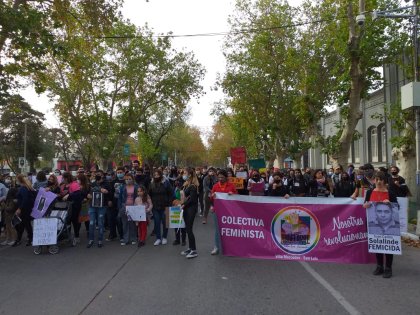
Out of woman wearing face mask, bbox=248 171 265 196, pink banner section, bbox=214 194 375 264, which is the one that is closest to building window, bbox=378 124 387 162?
woman wearing face mask, bbox=248 171 265 196

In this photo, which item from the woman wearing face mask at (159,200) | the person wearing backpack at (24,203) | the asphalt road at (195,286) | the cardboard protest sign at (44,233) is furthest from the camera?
the person wearing backpack at (24,203)

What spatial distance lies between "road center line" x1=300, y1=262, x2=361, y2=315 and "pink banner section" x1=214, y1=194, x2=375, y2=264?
1.01 ft

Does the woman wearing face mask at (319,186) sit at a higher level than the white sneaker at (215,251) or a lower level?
higher

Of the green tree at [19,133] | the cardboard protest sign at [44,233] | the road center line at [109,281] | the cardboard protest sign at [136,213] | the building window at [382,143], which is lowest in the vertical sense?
the road center line at [109,281]

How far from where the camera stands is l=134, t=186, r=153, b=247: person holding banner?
1039cm

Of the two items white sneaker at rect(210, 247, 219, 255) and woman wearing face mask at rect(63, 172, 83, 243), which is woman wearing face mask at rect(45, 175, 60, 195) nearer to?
woman wearing face mask at rect(63, 172, 83, 243)

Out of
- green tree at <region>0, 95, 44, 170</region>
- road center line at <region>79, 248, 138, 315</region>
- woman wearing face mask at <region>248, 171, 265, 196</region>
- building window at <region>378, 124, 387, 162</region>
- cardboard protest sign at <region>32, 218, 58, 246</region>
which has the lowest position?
road center line at <region>79, 248, 138, 315</region>

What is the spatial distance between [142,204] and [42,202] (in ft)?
7.44

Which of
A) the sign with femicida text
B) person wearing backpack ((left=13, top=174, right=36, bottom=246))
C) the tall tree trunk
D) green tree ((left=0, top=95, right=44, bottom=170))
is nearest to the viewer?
the sign with femicida text

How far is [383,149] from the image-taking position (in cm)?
2955

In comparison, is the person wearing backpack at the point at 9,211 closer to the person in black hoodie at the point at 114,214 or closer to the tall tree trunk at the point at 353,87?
the person in black hoodie at the point at 114,214

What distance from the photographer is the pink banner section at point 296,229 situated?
25.8ft

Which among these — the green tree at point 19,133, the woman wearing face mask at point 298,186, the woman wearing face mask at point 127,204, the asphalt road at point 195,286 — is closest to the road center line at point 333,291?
the asphalt road at point 195,286

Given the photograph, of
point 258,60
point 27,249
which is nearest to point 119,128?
point 258,60
